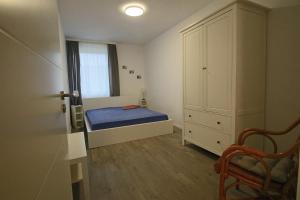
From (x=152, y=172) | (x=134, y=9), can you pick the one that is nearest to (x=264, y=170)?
(x=152, y=172)

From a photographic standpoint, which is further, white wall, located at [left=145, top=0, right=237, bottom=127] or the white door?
white wall, located at [left=145, top=0, right=237, bottom=127]

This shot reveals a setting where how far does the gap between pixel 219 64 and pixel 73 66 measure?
12.4 ft

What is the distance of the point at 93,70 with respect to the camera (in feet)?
15.6

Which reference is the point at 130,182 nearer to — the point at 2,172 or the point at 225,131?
the point at 225,131

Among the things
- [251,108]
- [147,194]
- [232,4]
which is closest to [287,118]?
[251,108]

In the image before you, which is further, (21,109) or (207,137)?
(207,137)

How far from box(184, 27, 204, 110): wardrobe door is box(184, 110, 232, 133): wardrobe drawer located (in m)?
0.11

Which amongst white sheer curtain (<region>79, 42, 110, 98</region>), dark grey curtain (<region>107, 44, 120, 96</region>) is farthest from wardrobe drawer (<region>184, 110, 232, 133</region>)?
white sheer curtain (<region>79, 42, 110, 98</region>)

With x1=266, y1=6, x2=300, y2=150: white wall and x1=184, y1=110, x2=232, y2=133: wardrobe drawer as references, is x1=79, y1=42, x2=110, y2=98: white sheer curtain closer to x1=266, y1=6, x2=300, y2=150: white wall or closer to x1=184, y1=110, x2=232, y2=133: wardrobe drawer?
x1=184, y1=110, x2=232, y2=133: wardrobe drawer

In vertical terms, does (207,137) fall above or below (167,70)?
below

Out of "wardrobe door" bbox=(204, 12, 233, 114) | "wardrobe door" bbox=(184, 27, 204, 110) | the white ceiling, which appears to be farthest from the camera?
the white ceiling

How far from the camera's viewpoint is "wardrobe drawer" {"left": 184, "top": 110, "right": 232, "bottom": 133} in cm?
208

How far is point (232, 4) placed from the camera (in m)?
1.89

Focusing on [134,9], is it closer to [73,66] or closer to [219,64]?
[219,64]
